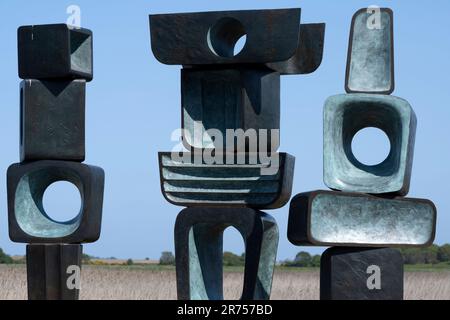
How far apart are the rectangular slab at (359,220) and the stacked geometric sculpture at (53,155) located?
2083 mm

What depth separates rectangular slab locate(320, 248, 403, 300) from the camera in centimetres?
1040

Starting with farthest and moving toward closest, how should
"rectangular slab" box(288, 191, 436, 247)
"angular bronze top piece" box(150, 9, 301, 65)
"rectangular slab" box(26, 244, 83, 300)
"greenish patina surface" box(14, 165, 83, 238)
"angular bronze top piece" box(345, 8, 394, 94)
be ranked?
"greenish patina surface" box(14, 165, 83, 238), "rectangular slab" box(26, 244, 83, 300), "angular bronze top piece" box(150, 9, 301, 65), "angular bronze top piece" box(345, 8, 394, 94), "rectangular slab" box(288, 191, 436, 247)

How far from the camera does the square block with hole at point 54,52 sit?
1113cm

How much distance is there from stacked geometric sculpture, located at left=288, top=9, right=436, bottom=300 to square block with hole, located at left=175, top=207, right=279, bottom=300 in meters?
0.37

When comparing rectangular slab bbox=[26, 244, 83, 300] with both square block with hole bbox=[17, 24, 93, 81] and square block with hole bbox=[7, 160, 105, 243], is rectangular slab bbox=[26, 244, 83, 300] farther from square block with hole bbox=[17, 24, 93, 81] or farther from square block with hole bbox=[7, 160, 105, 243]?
square block with hole bbox=[17, 24, 93, 81]

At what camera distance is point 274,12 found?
10711 millimetres

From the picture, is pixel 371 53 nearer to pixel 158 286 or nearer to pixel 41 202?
pixel 41 202

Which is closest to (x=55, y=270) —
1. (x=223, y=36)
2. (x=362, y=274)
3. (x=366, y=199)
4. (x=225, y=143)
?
(x=225, y=143)

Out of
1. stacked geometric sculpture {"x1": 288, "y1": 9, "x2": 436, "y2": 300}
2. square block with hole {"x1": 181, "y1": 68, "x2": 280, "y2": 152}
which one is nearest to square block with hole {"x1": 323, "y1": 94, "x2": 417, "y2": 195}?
stacked geometric sculpture {"x1": 288, "y1": 9, "x2": 436, "y2": 300}

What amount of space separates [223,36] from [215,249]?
2046 mm

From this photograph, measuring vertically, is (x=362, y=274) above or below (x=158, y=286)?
above

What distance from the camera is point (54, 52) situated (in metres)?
11.2

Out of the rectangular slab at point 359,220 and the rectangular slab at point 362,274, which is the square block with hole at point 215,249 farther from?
the rectangular slab at point 362,274
